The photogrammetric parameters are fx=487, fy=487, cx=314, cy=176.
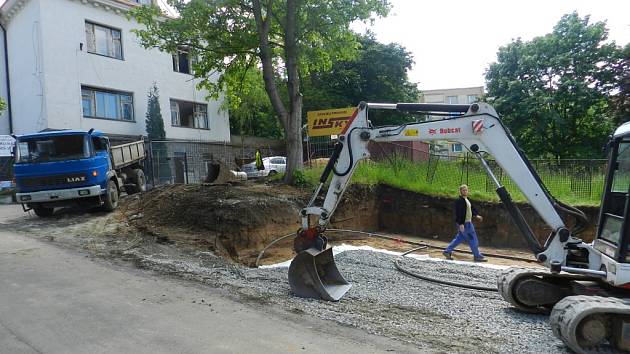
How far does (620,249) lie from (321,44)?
1359 cm

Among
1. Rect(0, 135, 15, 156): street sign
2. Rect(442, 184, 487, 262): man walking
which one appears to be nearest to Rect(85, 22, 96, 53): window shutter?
Rect(0, 135, 15, 156): street sign

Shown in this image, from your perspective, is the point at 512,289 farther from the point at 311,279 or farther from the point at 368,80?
the point at 368,80

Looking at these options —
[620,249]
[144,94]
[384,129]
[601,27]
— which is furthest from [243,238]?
[601,27]

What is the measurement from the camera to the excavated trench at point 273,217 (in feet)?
41.8

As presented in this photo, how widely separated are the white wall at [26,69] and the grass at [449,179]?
47.6 ft

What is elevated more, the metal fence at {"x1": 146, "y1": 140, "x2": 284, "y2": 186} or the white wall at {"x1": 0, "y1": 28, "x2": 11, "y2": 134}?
the white wall at {"x1": 0, "y1": 28, "x2": 11, "y2": 134}

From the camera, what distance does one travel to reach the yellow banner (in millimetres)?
21547

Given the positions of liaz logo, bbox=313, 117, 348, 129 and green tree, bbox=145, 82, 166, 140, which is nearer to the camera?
liaz logo, bbox=313, 117, 348, 129

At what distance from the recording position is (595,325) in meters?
5.18

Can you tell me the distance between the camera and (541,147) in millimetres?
32156

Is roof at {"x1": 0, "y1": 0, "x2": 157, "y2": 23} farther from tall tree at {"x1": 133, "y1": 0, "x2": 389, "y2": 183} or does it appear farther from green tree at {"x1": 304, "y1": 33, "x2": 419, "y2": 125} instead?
green tree at {"x1": 304, "y1": 33, "x2": 419, "y2": 125}

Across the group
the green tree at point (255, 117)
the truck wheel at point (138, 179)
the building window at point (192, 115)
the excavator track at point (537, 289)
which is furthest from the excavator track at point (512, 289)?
the building window at point (192, 115)

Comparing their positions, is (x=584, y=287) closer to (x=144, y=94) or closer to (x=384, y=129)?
(x=384, y=129)

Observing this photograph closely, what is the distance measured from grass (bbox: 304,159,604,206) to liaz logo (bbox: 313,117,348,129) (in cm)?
260
